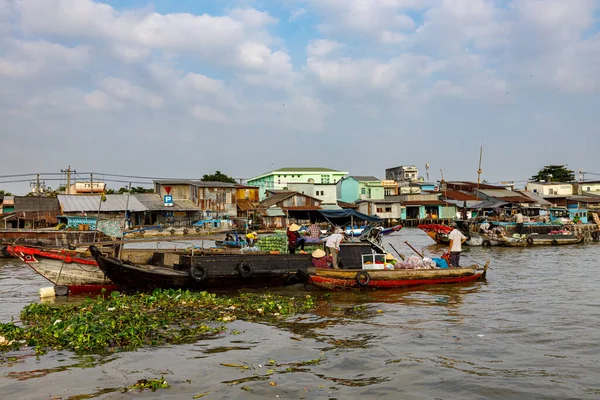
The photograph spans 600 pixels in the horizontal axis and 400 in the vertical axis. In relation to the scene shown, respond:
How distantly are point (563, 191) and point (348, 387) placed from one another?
75.0m

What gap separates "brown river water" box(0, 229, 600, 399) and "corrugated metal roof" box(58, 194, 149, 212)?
3079 cm

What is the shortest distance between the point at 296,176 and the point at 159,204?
3205cm

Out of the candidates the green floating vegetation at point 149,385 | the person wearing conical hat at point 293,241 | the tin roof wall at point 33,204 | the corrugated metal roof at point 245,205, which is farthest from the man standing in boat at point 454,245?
the corrugated metal roof at point 245,205

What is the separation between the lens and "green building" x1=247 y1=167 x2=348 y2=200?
251 feet

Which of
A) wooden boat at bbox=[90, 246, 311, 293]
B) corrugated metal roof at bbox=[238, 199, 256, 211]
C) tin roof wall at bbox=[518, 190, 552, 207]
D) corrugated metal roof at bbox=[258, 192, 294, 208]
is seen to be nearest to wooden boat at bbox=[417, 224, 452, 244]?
wooden boat at bbox=[90, 246, 311, 293]

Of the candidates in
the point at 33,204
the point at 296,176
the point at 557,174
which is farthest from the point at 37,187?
the point at 557,174

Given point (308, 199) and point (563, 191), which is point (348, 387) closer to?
point (308, 199)

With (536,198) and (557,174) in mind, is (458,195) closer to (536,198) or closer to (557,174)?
(536,198)

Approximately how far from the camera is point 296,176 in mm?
77375

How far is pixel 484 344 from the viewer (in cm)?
875

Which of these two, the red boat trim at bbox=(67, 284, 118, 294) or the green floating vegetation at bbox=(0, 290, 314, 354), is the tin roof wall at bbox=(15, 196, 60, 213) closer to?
the red boat trim at bbox=(67, 284, 118, 294)

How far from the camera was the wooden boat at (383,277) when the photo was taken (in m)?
14.0

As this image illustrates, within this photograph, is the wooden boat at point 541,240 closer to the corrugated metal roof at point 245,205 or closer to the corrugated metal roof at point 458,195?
the corrugated metal roof at point 245,205

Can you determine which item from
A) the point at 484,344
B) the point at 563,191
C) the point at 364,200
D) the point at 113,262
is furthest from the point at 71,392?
the point at 563,191
